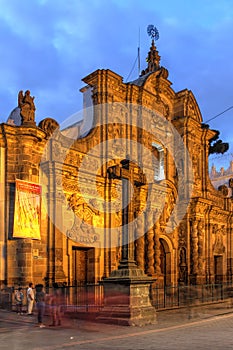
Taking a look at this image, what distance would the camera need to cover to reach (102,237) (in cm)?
2153

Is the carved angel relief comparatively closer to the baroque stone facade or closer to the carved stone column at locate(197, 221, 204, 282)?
the baroque stone facade

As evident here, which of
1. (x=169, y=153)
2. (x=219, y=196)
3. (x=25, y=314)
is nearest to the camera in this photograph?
(x=25, y=314)

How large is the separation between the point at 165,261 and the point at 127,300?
527 inches

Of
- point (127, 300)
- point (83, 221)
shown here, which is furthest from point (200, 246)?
point (127, 300)

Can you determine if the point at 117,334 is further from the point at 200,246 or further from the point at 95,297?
the point at 200,246

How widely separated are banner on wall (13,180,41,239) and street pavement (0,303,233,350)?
11.4 feet

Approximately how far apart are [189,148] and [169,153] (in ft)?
6.22

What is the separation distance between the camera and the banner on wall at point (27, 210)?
17.6m

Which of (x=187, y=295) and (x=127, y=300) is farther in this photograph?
(x=187, y=295)

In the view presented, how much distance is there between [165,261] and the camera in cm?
2638

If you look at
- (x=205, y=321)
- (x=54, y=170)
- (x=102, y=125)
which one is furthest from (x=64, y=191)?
(x=205, y=321)

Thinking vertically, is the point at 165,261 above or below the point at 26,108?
below

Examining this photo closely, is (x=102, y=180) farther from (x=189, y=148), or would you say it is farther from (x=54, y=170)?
(x=189, y=148)

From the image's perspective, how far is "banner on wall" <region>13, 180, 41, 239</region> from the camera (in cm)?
1762
